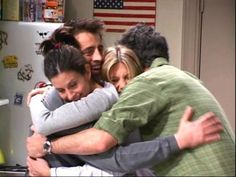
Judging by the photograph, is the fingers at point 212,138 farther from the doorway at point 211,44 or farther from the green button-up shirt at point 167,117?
the doorway at point 211,44

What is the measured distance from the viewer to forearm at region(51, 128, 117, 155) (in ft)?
5.11

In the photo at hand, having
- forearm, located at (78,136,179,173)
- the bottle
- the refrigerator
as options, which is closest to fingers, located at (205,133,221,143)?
forearm, located at (78,136,179,173)

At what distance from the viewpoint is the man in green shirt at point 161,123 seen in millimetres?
1556

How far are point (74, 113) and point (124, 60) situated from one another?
0.32 metres

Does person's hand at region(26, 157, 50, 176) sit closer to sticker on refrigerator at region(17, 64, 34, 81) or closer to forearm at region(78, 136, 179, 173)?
forearm at region(78, 136, 179, 173)

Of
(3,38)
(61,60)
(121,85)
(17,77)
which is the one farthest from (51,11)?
(61,60)

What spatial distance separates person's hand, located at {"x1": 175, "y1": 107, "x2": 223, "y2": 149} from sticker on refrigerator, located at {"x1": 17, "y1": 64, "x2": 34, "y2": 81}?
1.90 metres

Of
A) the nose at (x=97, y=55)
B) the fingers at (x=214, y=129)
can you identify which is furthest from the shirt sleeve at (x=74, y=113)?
the fingers at (x=214, y=129)

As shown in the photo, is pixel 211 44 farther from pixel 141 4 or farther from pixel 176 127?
pixel 176 127

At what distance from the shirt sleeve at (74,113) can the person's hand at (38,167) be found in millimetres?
126

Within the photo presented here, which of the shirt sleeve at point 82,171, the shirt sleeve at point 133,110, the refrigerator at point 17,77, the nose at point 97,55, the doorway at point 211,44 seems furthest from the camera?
the doorway at point 211,44

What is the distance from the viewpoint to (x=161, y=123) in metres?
1.63

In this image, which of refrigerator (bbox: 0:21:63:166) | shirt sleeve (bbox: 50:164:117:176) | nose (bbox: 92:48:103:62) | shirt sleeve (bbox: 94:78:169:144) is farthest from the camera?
refrigerator (bbox: 0:21:63:166)

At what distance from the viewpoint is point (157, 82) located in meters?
1.61
